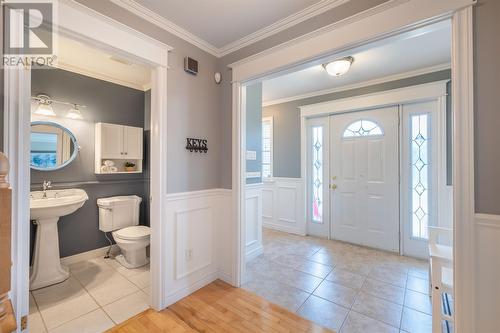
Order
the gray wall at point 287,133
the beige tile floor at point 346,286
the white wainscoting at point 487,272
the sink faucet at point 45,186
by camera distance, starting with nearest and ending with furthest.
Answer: the white wainscoting at point 487,272
the beige tile floor at point 346,286
the sink faucet at point 45,186
the gray wall at point 287,133

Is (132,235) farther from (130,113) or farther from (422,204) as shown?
(422,204)

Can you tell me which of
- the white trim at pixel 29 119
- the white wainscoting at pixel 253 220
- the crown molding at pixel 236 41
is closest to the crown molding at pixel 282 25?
the crown molding at pixel 236 41

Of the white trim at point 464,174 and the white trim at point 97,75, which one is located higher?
the white trim at point 97,75

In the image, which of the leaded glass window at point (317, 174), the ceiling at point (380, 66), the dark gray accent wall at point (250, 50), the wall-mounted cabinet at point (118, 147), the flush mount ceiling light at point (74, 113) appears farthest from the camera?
the leaded glass window at point (317, 174)

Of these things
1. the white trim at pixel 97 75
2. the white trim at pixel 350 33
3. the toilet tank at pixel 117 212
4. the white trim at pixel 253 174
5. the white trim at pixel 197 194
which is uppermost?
Answer: the white trim at pixel 97 75

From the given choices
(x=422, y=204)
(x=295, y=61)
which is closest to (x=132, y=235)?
(x=295, y=61)

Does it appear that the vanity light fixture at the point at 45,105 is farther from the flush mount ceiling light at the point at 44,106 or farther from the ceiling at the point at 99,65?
the ceiling at the point at 99,65

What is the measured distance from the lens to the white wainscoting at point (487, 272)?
1.19m

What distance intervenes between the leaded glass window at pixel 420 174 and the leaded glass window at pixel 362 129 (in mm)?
434

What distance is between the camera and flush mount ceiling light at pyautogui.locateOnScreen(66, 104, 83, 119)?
2.72 metres

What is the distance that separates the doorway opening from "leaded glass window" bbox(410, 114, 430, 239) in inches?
0.4

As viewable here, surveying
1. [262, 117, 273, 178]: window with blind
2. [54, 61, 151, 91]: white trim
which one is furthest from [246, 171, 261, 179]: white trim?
[54, 61, 151, 91]: white trim

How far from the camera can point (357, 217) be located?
342 centimetres

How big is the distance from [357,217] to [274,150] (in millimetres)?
1853
